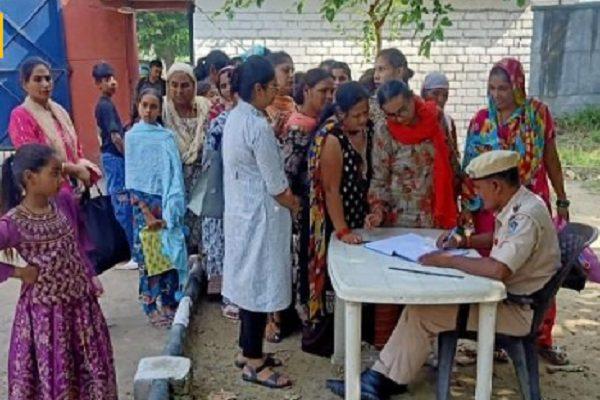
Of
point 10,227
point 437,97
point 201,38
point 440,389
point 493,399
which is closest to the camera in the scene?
point 10,227

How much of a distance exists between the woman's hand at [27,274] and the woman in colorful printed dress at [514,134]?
2.20 metres

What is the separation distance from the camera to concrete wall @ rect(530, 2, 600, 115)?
12.1m

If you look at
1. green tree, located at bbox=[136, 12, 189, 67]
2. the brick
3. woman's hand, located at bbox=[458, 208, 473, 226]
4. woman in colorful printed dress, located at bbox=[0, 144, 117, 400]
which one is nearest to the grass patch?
woman's hand, located at bbox=[458, 208, 473, 226]

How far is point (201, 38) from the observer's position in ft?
34.0

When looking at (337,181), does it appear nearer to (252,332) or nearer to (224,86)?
(252,332)

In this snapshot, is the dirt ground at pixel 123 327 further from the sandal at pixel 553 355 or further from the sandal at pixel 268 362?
the sandal at pixel 553 355

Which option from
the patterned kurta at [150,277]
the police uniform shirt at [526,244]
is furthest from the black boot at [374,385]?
the patterned kurta at [150,277]

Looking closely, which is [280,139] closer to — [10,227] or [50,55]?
[10,227]

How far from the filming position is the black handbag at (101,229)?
3289 mm

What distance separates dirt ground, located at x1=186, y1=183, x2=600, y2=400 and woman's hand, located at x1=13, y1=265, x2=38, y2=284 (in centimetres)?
116

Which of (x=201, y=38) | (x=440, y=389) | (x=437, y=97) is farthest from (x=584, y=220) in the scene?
(x=201, y=38)

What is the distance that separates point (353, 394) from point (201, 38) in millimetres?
8220

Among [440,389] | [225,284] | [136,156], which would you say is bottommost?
[440,389]

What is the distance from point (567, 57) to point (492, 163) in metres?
10.5
